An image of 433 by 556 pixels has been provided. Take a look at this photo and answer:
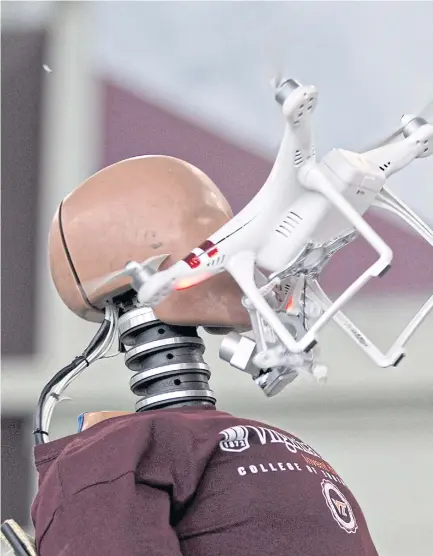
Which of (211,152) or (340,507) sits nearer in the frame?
(340,507)

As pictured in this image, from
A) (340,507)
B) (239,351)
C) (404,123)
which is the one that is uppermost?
(404,123)

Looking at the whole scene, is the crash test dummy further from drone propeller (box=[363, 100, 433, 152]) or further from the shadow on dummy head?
drone propeller (box=[363, 100, 433, 152])

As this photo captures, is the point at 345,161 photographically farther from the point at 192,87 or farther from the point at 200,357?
the point at 192,87

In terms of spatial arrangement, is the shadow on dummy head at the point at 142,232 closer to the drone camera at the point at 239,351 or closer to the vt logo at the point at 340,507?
the drone camera at the point at 239,351

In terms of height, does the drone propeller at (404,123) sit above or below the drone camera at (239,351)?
above

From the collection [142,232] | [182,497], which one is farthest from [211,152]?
[182,497]

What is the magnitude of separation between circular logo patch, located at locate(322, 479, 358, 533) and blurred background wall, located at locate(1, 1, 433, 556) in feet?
2.00

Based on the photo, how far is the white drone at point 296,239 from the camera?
0.62m

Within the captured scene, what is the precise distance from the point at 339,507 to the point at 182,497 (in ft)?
0.38

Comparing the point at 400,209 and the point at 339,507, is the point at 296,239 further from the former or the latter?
the point at 339,507

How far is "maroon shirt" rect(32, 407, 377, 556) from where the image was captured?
0.60m

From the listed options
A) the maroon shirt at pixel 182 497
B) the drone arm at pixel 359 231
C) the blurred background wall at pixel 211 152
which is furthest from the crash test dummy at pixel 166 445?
the blurred background wall at pixel 211 152

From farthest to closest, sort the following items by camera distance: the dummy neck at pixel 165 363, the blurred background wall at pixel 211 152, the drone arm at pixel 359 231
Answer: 1. the blurred background wall at pixel 211 152
2. the dummy neck at pixel 165 363
3. the drone arm at pixel 359 231

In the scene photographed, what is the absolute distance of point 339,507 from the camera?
679 millimetres
